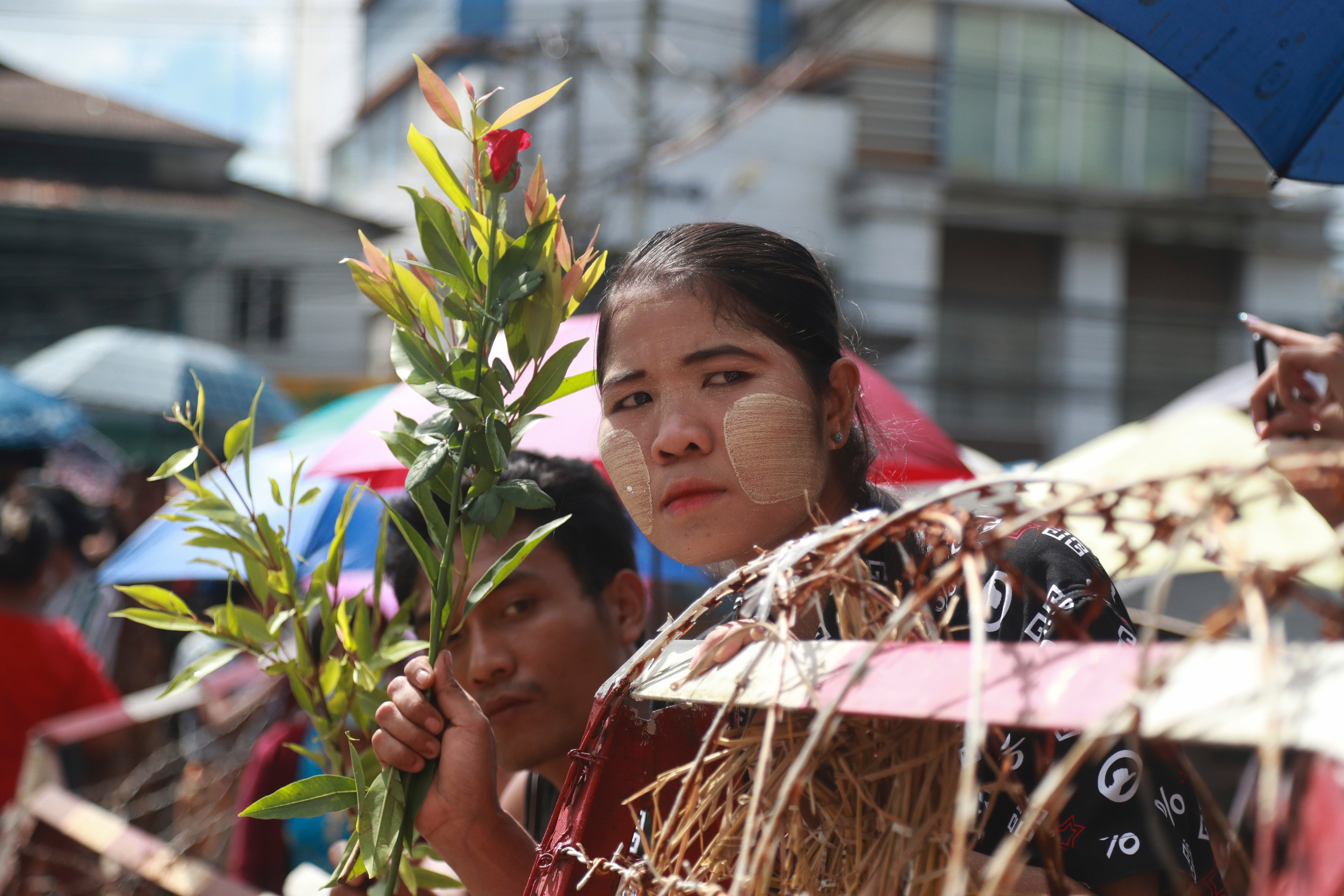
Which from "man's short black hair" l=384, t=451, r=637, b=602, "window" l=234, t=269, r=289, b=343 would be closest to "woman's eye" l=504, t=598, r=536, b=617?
"man's short black hair" l=384, t=451, r=637, b=602

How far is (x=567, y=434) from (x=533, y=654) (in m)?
0.88

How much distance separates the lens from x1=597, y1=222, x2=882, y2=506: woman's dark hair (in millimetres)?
1372

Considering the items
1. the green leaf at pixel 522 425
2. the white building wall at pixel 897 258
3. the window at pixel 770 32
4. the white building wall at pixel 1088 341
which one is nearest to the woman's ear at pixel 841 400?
the green leaf at pixel 522 425

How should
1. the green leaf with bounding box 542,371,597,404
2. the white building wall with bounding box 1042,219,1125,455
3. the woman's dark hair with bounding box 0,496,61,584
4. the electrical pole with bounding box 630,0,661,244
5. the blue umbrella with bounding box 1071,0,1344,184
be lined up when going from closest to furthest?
the green leaf with bounding box 542,371,597,404
the blue umbrella with bounding box 1071,0,1344,184
the woman's dark hair with bounding box 0,496,61,584
the electrical pole with bounding box 630,0,661,244
the white building wall with bounding box 1042,219,1125,455

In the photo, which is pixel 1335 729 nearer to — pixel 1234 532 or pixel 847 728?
pixel 1234 532

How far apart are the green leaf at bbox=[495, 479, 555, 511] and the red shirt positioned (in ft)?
9.10

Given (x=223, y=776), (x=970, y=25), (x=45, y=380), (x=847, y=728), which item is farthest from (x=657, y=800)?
(x=970, y=25)

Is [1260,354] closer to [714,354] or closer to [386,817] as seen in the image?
[714,354]

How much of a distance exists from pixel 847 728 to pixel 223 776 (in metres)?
3.04

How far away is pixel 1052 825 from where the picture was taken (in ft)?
2.49

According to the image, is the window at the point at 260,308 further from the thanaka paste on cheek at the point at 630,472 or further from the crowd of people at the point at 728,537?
the thanaka paste on cheek at the point at 630,472

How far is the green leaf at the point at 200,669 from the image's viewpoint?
4.71ft

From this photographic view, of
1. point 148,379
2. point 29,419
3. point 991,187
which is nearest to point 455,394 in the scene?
point 29,419

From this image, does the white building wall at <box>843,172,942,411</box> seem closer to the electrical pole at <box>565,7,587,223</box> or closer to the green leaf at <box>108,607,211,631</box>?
the electrical pole at <box>565,7,587,223</box>
